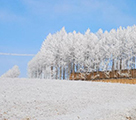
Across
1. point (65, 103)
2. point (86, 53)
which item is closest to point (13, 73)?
point (86, 53)

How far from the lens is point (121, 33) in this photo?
5325cm

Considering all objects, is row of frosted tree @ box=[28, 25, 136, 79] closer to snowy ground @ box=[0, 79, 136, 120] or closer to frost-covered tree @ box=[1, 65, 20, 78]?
snowy ground @ box=[0, 79, 136, 120]

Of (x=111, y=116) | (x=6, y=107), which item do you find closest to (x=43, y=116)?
(x=6, y=107)

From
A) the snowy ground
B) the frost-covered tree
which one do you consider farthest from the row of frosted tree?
the frost-covered tree

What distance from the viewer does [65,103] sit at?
16.6 m

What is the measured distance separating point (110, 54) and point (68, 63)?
9.94 m

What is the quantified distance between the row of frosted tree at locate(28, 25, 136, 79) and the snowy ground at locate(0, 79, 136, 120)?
2379cm

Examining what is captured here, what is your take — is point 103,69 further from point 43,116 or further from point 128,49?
point 43,116

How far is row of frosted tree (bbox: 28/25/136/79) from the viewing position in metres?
48.2

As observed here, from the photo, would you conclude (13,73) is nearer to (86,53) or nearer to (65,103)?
(86,53)

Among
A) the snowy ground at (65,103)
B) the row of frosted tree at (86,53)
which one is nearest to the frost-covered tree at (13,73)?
the row of frosted tree at (86,53)

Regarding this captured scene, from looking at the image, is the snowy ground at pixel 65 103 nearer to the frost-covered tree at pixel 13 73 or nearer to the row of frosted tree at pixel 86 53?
the row of frosted tree at pixel 86 53

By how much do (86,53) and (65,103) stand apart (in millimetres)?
33768

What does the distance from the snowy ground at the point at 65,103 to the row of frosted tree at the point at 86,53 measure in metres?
23.8
